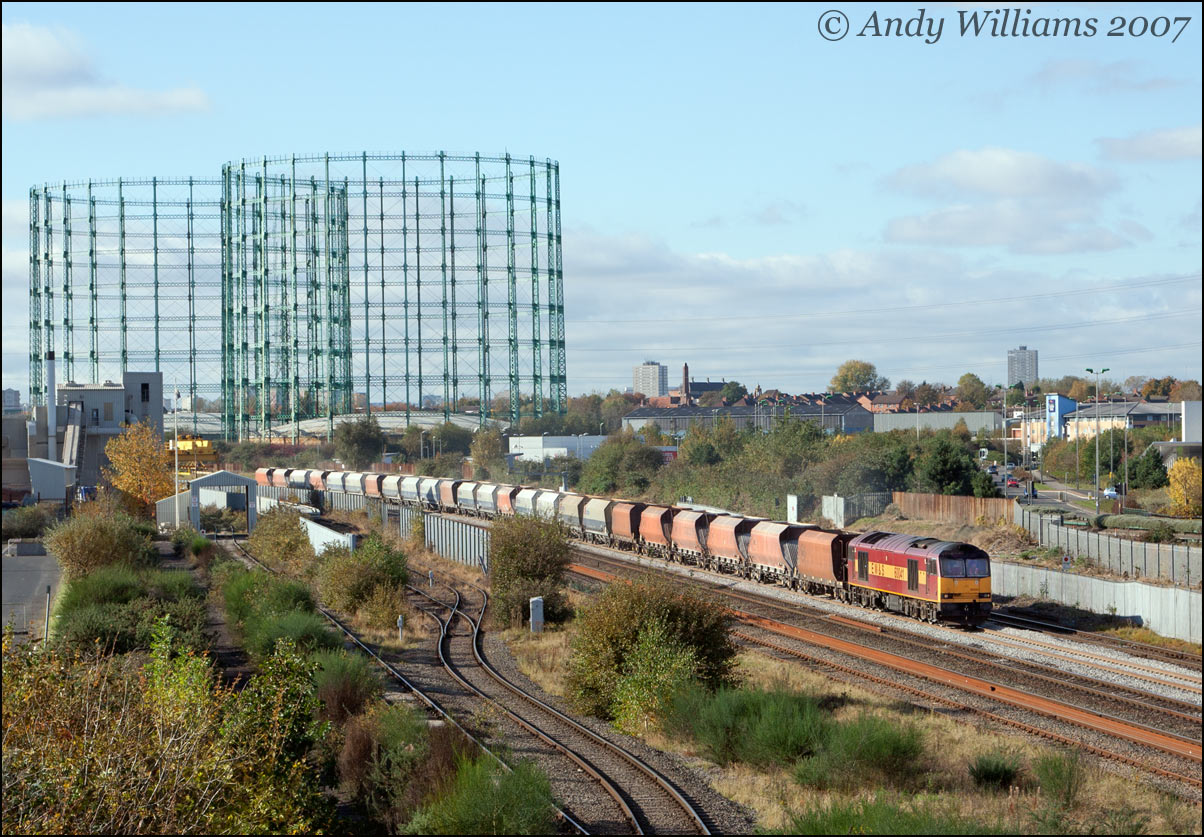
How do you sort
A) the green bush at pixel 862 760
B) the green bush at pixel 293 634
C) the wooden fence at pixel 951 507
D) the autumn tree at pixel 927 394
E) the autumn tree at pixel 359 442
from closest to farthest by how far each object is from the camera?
the green bush at pixel 862 760
the green bush at pixel 293 634
the wooden fence at pixel 951 507
the autumn tree at pixel 359 442
the autumn tree at pixel 927 394

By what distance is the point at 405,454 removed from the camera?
Answer: 10869 centimetres

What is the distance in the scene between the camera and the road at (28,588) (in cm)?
3425

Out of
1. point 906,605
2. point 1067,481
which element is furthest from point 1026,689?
point 1067,481

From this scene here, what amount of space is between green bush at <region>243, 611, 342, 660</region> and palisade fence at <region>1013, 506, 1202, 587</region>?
2450 cm

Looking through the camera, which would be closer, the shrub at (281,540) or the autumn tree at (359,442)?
the shrub at (281,540)

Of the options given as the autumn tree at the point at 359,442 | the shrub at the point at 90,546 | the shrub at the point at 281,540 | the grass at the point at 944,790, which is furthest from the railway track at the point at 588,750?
the autumn tree at the point at 359,442

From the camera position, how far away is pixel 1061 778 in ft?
51.5

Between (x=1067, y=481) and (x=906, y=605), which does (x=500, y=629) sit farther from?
(x=1067, y=481)

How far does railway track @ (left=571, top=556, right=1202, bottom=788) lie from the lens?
17.8 m

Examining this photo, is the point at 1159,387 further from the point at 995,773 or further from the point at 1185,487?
the point at 995,773

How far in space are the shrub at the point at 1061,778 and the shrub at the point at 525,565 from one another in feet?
65.0

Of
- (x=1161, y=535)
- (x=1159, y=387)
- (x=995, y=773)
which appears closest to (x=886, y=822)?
(x=995, y=773)

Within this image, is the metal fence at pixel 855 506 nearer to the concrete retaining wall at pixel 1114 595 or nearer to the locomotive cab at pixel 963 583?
the concrete retaining wall at pixel 1114 595

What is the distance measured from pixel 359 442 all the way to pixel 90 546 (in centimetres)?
5829
